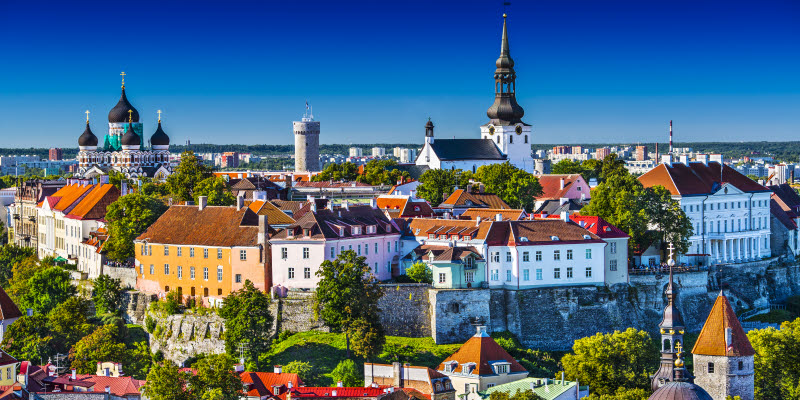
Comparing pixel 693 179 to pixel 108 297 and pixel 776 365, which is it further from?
pixel 108 297

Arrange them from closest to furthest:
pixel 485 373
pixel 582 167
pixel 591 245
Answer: pixel 485 373, pixel 591 245, pixel 582 167

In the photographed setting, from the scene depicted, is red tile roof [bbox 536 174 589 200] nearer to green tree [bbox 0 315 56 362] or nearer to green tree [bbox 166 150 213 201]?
green tree [bbox 166 150 213 201]

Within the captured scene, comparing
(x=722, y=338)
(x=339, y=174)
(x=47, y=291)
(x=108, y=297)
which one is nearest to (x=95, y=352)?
(x=108, y=297)

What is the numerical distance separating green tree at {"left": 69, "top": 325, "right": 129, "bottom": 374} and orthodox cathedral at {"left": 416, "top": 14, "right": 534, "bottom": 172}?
58.5 metres

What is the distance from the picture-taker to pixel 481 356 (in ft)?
Answer: 209

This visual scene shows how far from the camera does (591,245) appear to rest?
2970 inches

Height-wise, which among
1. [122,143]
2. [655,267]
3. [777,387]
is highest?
[122,143]

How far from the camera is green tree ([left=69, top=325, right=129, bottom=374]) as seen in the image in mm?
70312

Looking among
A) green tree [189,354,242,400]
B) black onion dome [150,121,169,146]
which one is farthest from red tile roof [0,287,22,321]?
black onion dome [150,121,169,146]

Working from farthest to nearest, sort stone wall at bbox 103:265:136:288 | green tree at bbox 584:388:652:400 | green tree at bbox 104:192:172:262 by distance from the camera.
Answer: green tree at bbox 104:192:172:262 < stone wall at bbox 103:265:136:288 < green tree at bbox 584:388:652:400

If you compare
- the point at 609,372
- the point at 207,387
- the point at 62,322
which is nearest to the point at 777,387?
the point at 609,372

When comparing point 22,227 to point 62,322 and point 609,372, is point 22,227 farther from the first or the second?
point 609,372

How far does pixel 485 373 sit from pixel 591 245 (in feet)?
51.4

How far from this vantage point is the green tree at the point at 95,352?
70312 millimetres
